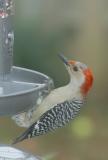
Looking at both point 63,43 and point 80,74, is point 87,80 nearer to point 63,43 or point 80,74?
point 80,74

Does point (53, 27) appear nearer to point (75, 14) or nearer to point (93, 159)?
point (75, 14)

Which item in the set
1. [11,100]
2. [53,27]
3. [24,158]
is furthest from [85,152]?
[11,100]

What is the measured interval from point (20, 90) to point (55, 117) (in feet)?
2.31

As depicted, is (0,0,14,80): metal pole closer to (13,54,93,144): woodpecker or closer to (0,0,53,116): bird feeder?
(0,0,53,116): bird feeder

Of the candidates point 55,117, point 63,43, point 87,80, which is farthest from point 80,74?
point 63,43

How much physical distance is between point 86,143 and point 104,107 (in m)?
0.30

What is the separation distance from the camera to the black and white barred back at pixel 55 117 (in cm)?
227

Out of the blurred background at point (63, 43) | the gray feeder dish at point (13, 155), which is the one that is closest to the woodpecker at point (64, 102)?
the gray feeder dish at point (13, 155)

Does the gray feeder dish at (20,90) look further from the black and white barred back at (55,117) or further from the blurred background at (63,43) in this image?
the blurred background at (63,43)

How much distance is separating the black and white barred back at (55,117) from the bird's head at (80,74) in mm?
75

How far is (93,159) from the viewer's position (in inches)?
134

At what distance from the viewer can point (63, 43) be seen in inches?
120

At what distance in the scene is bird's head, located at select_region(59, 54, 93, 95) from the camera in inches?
89.0

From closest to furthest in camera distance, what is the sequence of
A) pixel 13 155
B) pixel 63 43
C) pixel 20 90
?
1. pixel 20 90
2. pixel 13 155
3. pixel 63 43
